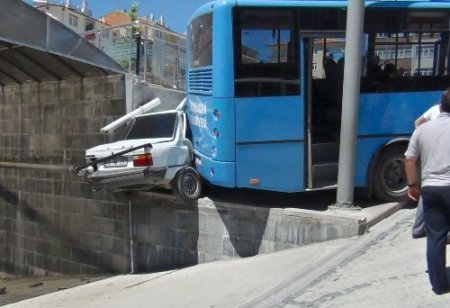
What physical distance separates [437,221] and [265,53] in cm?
422

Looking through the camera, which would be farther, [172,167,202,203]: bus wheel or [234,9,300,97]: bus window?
[172,167,202,203]: bus wheel

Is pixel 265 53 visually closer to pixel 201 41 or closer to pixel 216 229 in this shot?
pixel 201 41

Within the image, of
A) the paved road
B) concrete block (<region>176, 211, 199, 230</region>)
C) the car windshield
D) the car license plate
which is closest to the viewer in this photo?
the paved road

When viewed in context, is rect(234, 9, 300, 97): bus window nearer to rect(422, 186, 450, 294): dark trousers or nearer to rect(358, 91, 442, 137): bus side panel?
rect(358, 91, 442, 137): bus side panel

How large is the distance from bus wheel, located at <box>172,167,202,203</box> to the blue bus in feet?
1.30

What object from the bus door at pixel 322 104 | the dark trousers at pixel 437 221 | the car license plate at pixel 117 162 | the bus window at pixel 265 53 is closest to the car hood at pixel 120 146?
the car license plate at pixel 117 162

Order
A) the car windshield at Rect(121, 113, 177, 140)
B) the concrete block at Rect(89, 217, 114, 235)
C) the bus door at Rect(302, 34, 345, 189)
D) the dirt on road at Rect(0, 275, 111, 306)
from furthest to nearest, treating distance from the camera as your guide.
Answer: the concrete block at Rect(89, 217, 114, 235)
the dirt on road at Rect(0, 275, 111, 306)
the car windshield at Rect(121, 113, 177, 140)
the bus door at Rect(302, 34, 345, 189)

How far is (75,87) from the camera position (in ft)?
45.7

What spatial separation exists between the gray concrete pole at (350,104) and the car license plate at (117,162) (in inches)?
140

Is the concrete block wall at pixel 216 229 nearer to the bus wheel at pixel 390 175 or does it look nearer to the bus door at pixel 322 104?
the bus door at pixel 322 104

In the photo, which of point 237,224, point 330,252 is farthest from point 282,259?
point 237,224

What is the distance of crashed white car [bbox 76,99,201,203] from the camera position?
9398mm

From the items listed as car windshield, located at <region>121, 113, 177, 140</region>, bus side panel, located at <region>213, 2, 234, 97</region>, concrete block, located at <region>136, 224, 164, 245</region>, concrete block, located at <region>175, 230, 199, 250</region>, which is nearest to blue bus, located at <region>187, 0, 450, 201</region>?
bus side panel, located at <region>213, 2, 234, 97</region>

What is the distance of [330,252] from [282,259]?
0.87 metres
